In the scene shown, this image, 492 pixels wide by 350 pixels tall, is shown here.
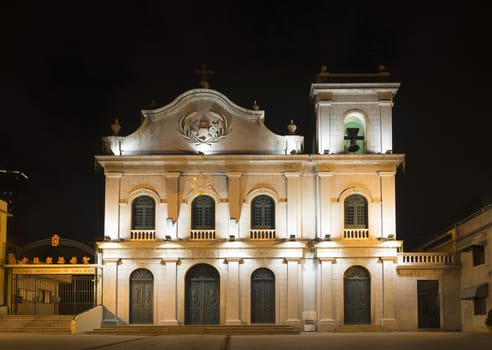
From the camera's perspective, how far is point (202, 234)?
137 feet

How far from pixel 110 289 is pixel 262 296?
713cm

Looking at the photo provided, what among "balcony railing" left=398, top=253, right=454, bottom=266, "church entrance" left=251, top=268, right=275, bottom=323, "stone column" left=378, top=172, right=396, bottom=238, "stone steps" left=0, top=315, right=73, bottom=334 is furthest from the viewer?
"balcony railing" left=398, top=253, right=454, bottom=266

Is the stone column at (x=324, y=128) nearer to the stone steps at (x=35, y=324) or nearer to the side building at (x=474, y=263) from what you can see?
the side building at (x=474, y=263)

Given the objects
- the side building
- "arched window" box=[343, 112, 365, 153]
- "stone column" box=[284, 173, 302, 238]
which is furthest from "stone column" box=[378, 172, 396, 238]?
"stone column" box=[284, 173, 302, 238]

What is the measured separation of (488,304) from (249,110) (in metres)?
14.3

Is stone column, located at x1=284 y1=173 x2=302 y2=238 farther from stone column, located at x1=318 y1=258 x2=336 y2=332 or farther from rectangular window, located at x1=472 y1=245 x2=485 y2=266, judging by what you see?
rectangular window, located at x1=472 y1=245 x2=485 y2=266

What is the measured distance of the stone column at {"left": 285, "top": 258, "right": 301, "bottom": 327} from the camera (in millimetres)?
40875

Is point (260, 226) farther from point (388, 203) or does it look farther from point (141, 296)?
point (141, 296)

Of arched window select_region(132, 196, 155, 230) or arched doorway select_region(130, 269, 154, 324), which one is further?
arched window select_region(132, 196, 155, 230)

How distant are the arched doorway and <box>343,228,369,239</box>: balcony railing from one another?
938cm

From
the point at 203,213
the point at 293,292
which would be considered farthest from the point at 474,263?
the point at 203,213

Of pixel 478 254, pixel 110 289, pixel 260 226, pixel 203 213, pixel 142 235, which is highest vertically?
pixel 203 213

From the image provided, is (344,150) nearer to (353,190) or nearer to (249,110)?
(353,190)

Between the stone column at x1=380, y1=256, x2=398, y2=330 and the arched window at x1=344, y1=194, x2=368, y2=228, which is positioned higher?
the arched window at x1=344, y1=194, x2=368, y2=228
